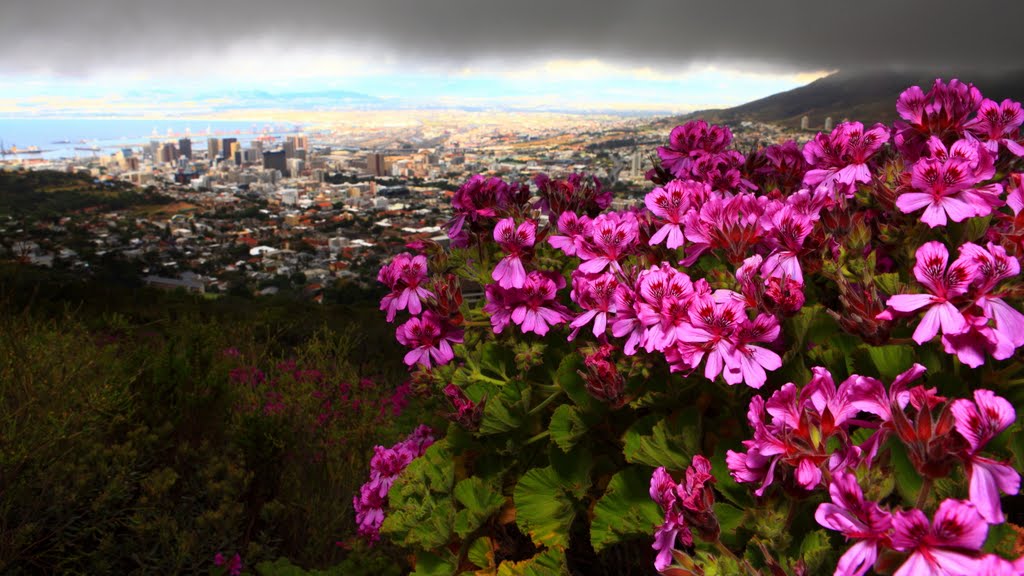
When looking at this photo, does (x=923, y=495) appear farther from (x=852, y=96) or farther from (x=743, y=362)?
(x=852, y=96)

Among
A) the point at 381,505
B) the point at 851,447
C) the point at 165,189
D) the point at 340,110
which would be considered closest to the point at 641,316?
the point at 851,447

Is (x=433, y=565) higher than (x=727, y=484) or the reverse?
the reverse

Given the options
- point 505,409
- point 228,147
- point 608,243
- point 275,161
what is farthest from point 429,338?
point 228,147

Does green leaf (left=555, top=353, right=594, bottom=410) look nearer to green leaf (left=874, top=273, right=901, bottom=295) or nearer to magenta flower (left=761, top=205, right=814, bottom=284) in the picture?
magenta flower (left=761, top=205, right=814, bottom=284)

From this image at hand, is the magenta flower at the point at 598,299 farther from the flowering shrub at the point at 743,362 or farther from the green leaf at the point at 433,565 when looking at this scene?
the green leaf at the point at 433,565

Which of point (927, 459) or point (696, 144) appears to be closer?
point (927, 459)

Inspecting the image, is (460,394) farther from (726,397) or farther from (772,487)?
(772,487)

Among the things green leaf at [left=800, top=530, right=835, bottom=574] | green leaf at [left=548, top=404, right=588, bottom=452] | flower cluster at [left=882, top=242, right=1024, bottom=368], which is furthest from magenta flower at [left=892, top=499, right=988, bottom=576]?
green leaf at [left=548, top=404, right=588, bottom=452]
